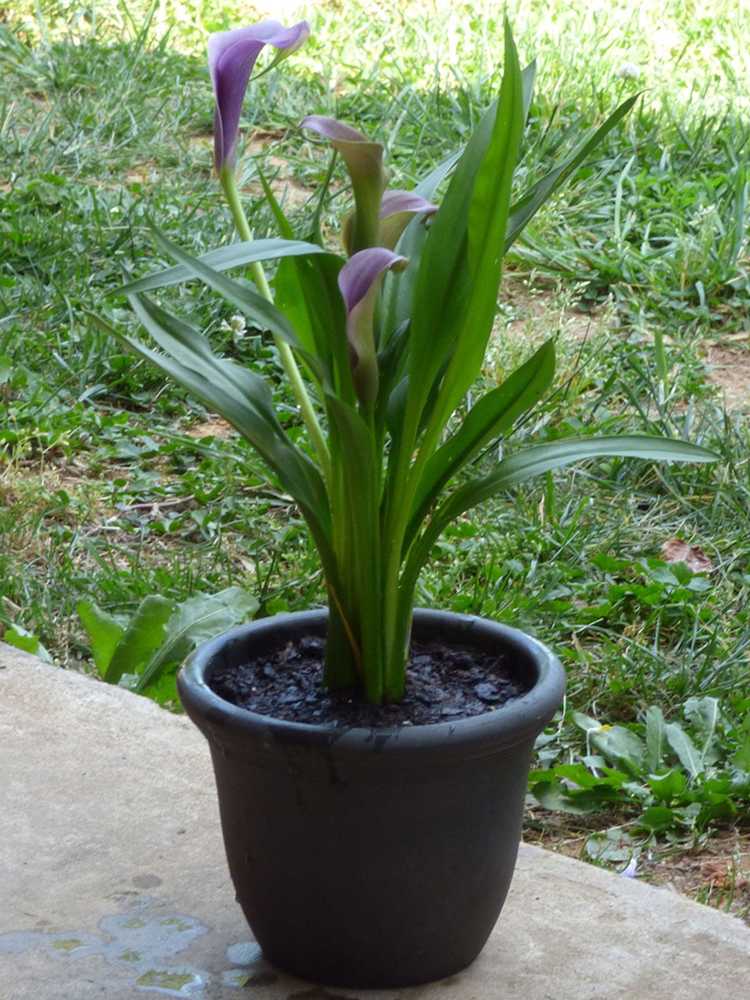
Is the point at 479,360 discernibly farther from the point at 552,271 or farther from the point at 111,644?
the point at 552,271

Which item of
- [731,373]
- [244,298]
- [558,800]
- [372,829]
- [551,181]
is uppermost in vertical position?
[551,181]

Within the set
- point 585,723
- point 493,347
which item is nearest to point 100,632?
point 585,723

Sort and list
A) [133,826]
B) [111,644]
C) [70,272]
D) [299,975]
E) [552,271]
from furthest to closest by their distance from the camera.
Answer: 1. [552,271]
2. [70,272]
3. [111,644]
4. [133,826]
5. [299,975]

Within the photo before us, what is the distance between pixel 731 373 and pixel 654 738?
1940mm

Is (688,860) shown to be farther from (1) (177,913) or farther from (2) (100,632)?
(2) (100,632)

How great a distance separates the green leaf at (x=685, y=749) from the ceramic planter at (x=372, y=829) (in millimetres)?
732

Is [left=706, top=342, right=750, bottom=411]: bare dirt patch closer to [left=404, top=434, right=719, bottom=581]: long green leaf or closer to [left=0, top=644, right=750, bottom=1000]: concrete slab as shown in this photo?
[left=0, top=644, right=750, bottom=1000]: concrete slab

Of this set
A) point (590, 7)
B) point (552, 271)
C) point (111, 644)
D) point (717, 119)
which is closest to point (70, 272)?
point (552, 271)

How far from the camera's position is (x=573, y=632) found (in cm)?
271

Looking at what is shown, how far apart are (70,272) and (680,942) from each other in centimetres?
305

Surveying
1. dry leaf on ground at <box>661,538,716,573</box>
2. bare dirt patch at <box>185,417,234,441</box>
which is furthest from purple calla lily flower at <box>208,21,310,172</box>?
bare dirt patch at <box>185,417,234,441</box>

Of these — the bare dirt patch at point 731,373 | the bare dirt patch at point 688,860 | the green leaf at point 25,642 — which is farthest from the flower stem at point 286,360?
the bare dirt patch at point 731,373

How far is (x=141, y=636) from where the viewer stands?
2520 millimetres

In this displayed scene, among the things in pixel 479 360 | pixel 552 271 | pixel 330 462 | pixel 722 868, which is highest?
pixel 479 360
